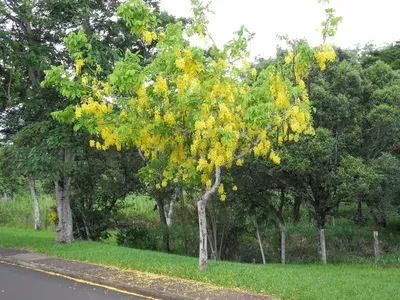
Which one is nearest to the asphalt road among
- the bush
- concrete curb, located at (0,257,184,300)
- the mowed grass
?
concrete curb, located at (0,257,184,300)

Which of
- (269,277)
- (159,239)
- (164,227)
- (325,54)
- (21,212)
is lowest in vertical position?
(269,277)

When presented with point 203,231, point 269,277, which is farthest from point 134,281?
point 269,277

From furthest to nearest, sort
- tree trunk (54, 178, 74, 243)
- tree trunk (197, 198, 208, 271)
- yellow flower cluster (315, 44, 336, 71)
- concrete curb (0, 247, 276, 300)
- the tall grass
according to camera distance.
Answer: the tall grass < tree trunk (54, 178, 74, 243) < tree trunk (197, 198, 208, 271) < yellow flower cluster (315, 44, 336, 71) < concrete curb (0, 247, 276, 300)

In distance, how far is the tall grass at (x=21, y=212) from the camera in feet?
101

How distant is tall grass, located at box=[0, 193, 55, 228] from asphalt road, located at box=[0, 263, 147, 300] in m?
19.8

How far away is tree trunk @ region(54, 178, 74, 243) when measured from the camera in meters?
16.7

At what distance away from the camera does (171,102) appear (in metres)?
10.8

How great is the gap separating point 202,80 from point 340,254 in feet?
36.3

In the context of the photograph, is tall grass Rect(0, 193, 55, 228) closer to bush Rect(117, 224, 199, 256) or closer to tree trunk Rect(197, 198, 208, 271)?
bush Rect(117, 224, 199, 256)

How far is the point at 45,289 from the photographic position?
927 centimetres

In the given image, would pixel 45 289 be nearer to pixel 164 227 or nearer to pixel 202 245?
pixel 202 245

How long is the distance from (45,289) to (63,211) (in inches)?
313

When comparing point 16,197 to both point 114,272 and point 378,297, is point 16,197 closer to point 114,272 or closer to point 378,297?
point 114,272

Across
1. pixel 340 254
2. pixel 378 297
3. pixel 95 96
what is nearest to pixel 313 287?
pixel 378 297
